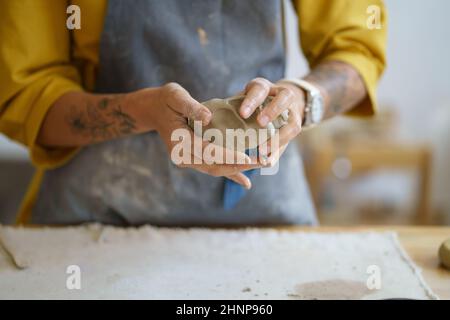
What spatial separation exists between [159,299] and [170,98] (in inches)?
8.1

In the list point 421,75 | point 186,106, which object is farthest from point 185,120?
point 421,75

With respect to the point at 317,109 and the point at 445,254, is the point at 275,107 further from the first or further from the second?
the point at 445,254

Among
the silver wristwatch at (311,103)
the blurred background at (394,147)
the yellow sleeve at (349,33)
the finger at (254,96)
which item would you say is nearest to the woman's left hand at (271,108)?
the finger at (254,96)

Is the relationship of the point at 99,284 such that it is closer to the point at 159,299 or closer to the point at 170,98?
the point at 159,299

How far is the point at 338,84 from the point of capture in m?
0.71

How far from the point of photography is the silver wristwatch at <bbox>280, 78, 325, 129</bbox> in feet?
2.16

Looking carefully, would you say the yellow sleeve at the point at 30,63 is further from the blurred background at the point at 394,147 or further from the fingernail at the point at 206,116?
the blurred background at the point at 394,147

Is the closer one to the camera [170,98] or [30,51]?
[170,98]

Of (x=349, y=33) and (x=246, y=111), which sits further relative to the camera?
(x=349, y=33)

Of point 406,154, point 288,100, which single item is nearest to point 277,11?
point 288,100

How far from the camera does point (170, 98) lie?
21.8 inches

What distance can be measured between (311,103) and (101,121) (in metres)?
0.26

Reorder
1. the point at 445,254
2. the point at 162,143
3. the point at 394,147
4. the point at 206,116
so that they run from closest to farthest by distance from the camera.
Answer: the point at 206,116, the point at 445,254, the point at 162,143, the point at 394,147

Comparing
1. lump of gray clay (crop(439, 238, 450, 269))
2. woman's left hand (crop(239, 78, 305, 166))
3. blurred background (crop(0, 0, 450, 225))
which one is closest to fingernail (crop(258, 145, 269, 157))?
woman's left hand (crop(239, 78, 305, 166))
